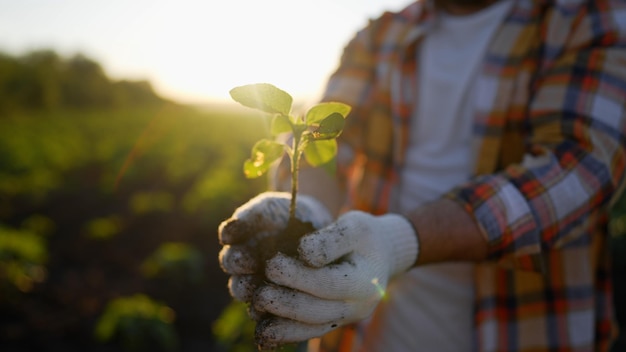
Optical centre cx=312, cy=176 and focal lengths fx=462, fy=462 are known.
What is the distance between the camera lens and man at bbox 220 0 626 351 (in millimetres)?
1188

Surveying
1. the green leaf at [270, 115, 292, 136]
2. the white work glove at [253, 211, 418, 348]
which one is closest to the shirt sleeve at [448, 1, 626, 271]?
the white work glove at [253, 211, 418, 348]

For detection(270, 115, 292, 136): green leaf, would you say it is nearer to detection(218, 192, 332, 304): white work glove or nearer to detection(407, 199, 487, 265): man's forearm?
detection(218, 192, 332, 304): white work glove

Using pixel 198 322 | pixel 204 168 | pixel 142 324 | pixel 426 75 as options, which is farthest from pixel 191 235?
pixel 426 75

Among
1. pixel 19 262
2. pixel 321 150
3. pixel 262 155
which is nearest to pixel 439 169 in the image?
pixel 321 150

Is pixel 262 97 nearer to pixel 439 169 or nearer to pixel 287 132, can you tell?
pixel 287 132

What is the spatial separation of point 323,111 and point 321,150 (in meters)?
0.11

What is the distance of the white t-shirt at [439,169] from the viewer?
1925 mm

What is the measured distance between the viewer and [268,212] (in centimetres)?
131

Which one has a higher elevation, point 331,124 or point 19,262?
point 331,124

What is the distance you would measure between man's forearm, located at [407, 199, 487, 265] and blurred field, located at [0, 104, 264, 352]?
3.57 m

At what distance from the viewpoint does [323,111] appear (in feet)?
3.55

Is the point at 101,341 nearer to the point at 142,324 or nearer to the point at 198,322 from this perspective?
the point at 142,324

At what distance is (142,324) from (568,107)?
13.0 ft

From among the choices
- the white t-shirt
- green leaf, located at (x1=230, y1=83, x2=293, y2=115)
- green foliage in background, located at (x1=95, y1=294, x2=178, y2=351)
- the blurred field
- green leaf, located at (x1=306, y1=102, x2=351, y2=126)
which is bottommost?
the blurred field
